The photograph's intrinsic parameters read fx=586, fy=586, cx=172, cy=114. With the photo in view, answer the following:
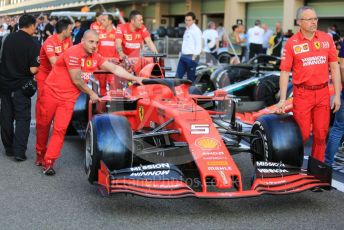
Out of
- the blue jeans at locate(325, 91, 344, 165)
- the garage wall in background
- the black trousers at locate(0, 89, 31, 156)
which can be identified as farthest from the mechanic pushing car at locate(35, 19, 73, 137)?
the garage wall in background

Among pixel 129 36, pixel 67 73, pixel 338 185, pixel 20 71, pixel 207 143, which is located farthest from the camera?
pixel 129 36

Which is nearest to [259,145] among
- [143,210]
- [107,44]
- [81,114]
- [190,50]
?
[143,210]

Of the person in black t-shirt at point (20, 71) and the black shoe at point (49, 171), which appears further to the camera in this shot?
the person in black t-shirt at point (20, 71)

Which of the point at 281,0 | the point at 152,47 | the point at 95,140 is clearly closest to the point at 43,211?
the point at 95,140

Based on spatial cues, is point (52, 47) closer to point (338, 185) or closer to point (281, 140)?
point (281, 140)

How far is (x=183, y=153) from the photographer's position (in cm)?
567

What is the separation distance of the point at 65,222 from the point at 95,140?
905mm

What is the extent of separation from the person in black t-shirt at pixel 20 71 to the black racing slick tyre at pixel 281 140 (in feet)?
9.37

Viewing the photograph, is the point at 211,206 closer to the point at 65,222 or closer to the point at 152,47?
the point at 65,222

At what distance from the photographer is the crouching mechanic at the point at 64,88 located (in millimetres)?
6289

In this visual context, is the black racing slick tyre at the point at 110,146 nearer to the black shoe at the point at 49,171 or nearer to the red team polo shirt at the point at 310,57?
the black shoe at the point at 49,171

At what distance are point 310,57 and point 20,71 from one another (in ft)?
11.0

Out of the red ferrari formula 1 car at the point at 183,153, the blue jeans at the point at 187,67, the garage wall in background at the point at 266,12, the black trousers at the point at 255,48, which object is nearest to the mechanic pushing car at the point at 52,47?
the red ferrari formula 1 car at the point at 183,153

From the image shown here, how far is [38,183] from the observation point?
235 inches
